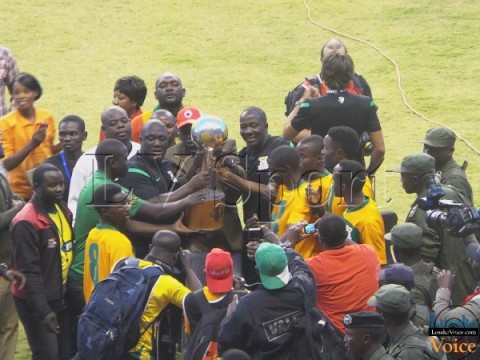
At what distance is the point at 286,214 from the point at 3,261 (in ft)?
6.60

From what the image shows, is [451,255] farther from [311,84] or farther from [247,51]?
[247,51]

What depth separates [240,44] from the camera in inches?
659

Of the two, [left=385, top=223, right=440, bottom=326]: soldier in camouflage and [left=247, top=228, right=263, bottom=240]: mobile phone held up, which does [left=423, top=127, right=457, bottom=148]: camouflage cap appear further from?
[left=247, top=228, right=263, bottom=240]: mobile phone held up

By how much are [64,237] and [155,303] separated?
1292 millimetres

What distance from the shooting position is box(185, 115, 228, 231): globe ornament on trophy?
8656 millimetres

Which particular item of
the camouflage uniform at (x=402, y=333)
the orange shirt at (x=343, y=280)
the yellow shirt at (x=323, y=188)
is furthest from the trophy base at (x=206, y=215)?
the camouflage uniform at (x=402, y=333)

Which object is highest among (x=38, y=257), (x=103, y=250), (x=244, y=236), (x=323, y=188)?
(x=323, y=188)

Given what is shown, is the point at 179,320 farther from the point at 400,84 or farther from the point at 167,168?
the point at 400,84

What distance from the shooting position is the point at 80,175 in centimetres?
895

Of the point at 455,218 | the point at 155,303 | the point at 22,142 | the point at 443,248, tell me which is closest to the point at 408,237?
the point at 455,218

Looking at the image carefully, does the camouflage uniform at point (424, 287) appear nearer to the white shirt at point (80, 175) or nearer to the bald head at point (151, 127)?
the bald head at point (151, 127)

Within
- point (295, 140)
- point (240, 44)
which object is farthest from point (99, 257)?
point (240, 44)

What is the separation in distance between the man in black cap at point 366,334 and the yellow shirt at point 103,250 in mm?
1763

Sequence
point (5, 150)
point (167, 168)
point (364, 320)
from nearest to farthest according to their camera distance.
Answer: point (364, 320)
point (167, 168)
point (5, 150)
